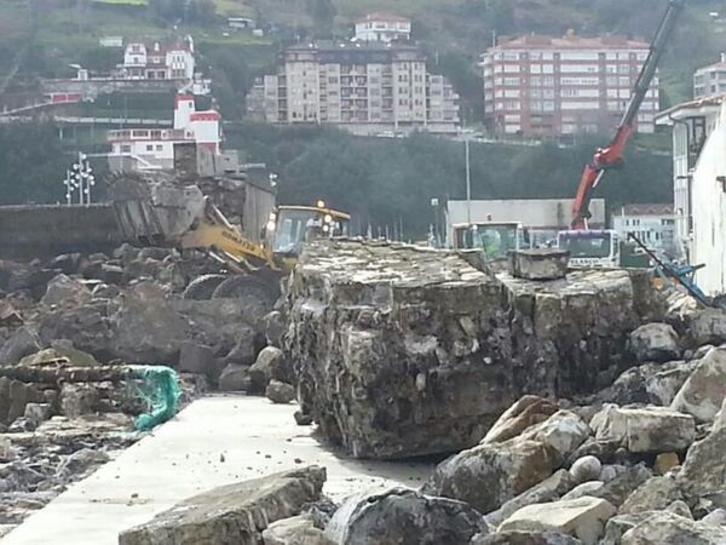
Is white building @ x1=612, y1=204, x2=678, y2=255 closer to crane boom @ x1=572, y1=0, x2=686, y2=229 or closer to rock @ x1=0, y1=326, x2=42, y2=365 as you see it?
crane boom @ x1=572, y1=0, x2=686, y2=229

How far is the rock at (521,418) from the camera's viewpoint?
1102cm

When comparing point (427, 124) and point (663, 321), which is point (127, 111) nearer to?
point (427, 124)

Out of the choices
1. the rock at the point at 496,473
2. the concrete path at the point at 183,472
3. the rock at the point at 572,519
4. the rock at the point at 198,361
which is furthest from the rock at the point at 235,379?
the rock at the point at 572,519

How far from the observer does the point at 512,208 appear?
180ft

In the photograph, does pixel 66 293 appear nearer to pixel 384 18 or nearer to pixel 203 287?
pixel 203 287

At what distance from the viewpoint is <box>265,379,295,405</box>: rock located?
20438 mm

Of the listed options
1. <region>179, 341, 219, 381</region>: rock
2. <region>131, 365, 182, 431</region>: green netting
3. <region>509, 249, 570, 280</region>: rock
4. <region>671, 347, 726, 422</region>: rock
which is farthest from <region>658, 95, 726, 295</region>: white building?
<region>671, 347, 726, 422</region>: rock

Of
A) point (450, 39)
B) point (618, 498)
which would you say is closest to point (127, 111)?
point (450, 39)

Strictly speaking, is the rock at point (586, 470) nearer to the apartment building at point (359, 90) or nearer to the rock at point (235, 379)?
the rock at point (235, 379)

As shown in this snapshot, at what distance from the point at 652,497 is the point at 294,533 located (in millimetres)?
1758

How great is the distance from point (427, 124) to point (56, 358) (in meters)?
81.1

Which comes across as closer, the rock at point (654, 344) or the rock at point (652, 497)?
the rock at point (652, 497)

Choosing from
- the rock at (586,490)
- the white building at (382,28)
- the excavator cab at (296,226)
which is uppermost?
the white building at (382,28)

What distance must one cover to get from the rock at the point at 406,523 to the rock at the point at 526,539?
0.30 meters
